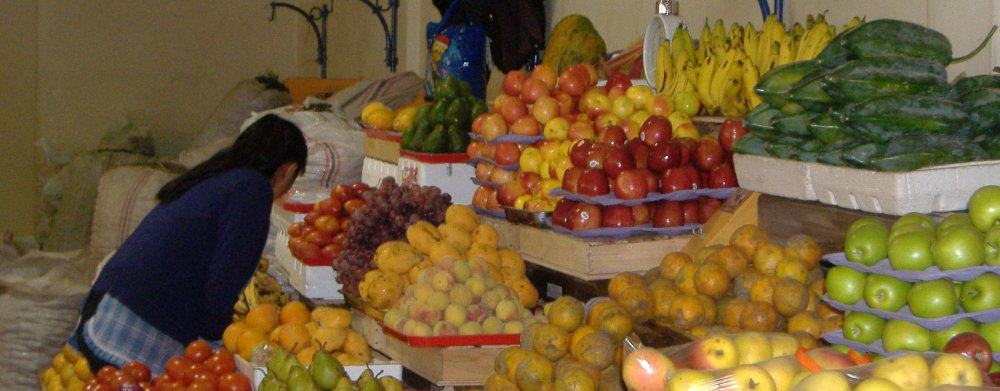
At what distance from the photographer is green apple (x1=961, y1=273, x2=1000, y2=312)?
1950 mm

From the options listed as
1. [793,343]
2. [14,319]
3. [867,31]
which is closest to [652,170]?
[867,31]

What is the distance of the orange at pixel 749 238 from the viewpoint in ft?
9.05

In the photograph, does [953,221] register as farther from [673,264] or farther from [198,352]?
[198,352]

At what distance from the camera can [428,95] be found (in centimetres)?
511

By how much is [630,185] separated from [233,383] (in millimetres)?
1220

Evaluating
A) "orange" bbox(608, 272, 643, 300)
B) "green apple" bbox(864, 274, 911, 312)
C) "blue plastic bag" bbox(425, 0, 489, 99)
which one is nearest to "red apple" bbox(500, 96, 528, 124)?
"orange" bbox(608, 272, 643, 300)

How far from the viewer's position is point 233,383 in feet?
10.3

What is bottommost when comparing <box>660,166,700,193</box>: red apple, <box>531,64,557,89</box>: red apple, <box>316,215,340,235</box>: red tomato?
<box>316,215,340,235</box>: red tomato

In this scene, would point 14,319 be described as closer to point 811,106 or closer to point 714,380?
point 811,106

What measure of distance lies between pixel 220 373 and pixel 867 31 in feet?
6.47

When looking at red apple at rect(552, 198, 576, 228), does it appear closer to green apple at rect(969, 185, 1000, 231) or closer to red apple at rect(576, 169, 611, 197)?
red apple at rect(576, 169, 611, 197)

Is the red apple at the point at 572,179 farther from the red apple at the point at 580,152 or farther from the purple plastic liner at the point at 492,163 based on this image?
the purple plastic liner at the point at 492,163

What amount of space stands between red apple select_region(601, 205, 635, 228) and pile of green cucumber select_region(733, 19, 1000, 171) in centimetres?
56

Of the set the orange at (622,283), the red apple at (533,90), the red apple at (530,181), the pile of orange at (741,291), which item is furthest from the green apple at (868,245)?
the red apple at (533,90)
